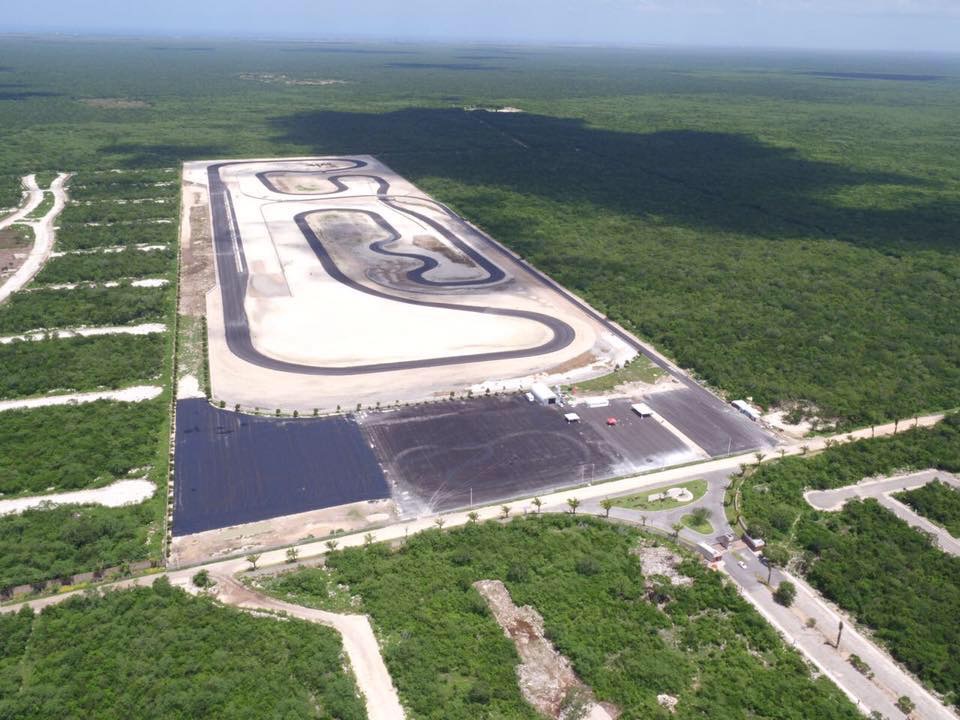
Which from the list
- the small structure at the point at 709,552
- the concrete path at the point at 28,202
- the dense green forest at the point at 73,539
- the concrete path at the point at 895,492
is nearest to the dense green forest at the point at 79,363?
the dense green forest at the point at 73,539

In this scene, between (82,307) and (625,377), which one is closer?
(625,377)

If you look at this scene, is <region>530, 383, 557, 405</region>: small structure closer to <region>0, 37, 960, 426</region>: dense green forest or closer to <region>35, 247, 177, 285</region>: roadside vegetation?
<region>0, 37, 960, 426</region>: dense green forest

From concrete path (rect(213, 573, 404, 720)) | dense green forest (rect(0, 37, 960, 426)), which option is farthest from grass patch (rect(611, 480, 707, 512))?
concrete path (rect(213, 573, 404, 720))

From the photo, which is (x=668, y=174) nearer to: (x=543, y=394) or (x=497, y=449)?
(x=543, y=394)

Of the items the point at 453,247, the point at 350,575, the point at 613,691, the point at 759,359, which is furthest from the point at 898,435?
the point at 453,247

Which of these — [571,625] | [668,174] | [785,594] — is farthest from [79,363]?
[668,174]

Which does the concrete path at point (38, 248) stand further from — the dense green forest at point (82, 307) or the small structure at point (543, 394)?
the small structure at point (543, 394)

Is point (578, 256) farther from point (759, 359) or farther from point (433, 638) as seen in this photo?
point (433, 638)
